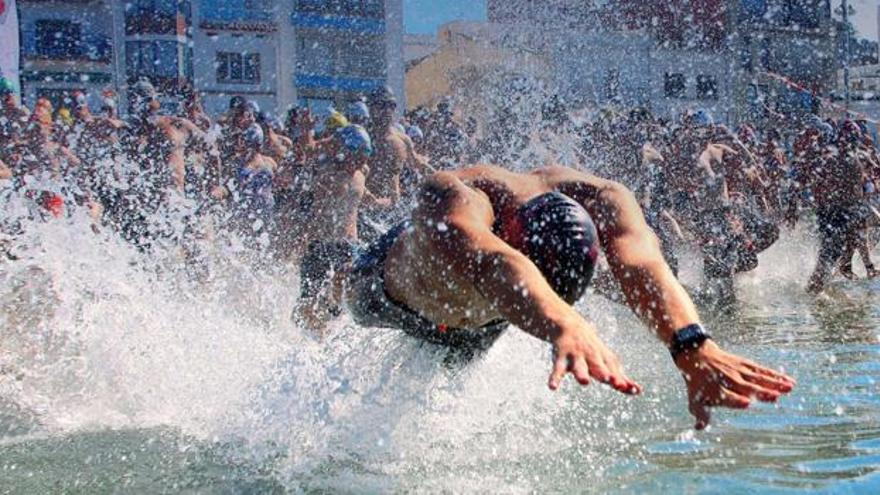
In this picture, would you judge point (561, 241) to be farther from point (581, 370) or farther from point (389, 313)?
point (389, 313)

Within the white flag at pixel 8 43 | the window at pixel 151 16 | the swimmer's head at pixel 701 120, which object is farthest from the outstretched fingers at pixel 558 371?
the window at pixel 151 16

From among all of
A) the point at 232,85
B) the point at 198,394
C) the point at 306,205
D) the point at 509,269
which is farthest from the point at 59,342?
the point at 232,85

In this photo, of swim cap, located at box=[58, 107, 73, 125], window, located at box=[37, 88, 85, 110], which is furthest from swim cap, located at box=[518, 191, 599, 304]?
window, located at box=[37, 88, 85, 110]

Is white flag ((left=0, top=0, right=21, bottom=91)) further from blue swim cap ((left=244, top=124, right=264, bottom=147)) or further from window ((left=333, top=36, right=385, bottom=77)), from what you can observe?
window ((left=333, top=36, right=385, bottom=77))

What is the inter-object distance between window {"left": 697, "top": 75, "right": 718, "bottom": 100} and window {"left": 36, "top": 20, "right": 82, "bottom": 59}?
72.7ft

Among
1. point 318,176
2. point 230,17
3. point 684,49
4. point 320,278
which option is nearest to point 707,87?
point 684,49

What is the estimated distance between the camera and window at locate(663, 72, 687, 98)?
120 ft

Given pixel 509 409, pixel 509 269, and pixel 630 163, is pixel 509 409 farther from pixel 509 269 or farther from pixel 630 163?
pixel 630 163

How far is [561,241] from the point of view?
3125 mm

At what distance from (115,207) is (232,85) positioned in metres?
25.6

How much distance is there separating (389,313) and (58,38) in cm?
3148

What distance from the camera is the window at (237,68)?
33.3m

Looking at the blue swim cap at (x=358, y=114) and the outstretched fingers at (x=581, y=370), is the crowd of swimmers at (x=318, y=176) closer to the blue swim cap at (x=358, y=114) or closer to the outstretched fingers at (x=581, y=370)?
the blue swim cap at (x=358, y=114)

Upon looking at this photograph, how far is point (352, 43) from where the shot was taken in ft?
116
